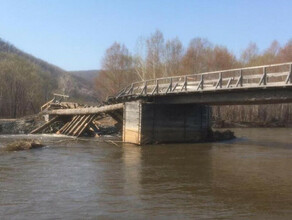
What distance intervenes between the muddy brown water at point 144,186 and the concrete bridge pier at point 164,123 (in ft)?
22.2

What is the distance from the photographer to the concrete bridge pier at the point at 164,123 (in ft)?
99.5

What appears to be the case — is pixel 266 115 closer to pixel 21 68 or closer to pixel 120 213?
pixel 21 68

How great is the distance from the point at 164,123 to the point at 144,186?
17431 mm

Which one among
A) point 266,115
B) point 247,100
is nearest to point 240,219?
point 247,100

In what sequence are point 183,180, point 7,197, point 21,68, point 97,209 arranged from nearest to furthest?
point 97,209 → point 7,197 → point 183,180 → point 21,68

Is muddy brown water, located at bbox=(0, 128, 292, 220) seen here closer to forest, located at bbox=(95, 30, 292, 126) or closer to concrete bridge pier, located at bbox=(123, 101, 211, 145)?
concrete bridge pier, located at bbox=(123, 101, 211, 145)

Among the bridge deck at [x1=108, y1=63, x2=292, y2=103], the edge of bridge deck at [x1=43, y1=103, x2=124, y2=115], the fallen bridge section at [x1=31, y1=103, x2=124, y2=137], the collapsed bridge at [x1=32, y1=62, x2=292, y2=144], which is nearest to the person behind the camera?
the bridge deck at [x1=108, y1=63, x2=292, y2=103]

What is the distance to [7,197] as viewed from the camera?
1248cm

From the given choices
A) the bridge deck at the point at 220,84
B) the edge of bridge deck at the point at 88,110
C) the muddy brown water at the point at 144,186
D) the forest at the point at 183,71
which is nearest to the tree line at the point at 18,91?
the forest at the point at 183,71

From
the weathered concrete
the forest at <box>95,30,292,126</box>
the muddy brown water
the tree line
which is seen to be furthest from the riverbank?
the muddy brown water

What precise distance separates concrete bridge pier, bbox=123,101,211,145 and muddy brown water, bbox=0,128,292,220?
6.76m

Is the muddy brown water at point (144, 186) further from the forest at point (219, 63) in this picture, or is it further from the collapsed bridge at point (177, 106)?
the forest at point (219, 63)

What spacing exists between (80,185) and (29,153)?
1016 cm

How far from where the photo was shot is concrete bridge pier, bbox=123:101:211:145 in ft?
99.5
